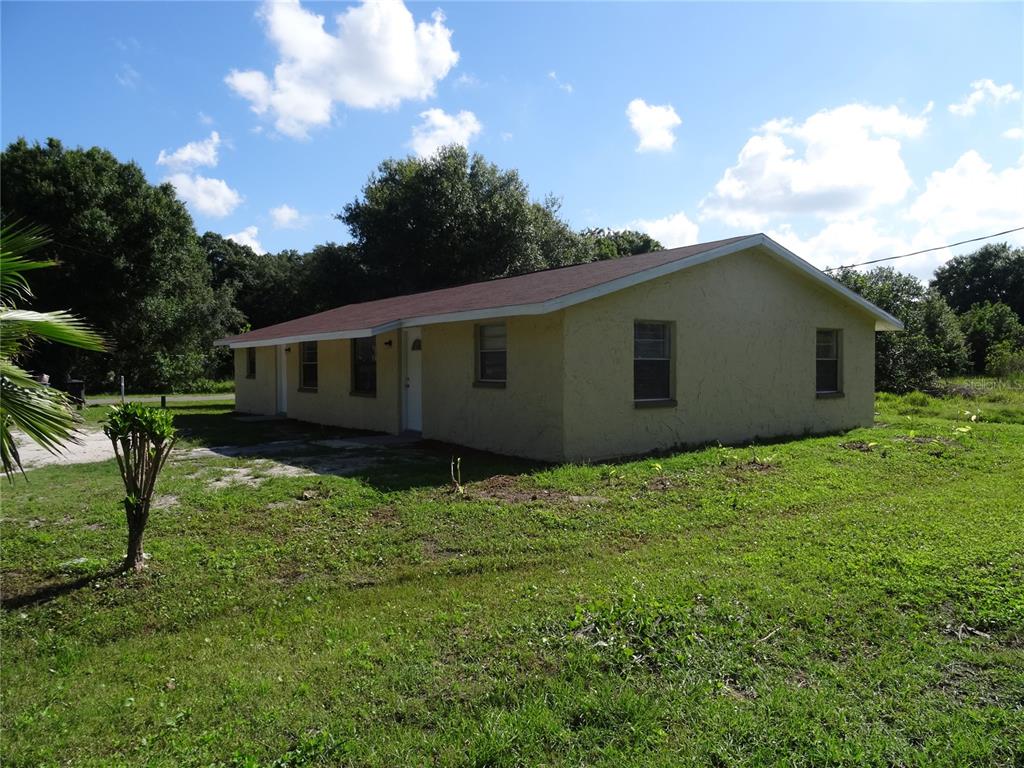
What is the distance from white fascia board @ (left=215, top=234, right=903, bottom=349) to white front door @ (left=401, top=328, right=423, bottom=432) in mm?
1031

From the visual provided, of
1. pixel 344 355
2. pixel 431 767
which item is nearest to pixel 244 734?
pixel 431 767

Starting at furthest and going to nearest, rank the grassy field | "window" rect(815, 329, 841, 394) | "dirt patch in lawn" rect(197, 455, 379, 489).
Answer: "window" rect(815, 329, 841, 394) < "dirt patch in lawn" rect(197, 455, 379, 489) < the grassy field

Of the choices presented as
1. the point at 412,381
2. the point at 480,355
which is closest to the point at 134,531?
the point at 480,355

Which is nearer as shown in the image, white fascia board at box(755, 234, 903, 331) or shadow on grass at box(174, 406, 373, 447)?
white fascia board at box(755, 234, 903, 331)

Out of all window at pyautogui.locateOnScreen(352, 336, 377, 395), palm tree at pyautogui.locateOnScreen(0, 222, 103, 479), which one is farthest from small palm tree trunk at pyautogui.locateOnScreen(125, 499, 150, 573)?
window at pyautogui.locateOnScreen(352, 336, 377, 395)

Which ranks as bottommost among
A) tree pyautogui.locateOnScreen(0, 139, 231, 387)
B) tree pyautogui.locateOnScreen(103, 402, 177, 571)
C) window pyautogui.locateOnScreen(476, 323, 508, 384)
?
tree pyautogui.locateOnScreen(103, 402, 177, 571)

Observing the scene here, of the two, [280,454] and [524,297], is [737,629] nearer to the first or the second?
[524,297]

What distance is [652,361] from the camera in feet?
38.1

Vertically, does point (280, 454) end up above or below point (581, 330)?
below

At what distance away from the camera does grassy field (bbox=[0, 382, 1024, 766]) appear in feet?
10.6

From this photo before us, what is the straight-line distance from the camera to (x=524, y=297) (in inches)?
425

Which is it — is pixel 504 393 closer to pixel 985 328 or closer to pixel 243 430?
pixel 243 430

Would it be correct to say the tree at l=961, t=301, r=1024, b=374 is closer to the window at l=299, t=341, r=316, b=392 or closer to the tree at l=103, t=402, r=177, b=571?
the window at l=299, t=341, r=316, b=392

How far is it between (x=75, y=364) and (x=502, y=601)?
3080 cm
